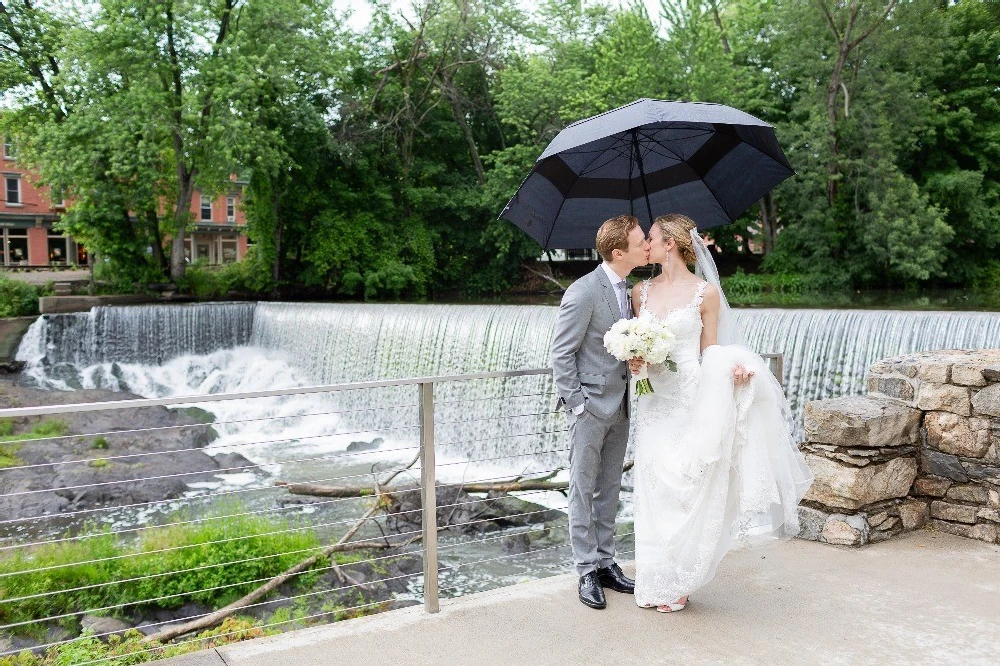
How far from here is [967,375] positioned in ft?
13.9

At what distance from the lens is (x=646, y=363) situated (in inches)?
128

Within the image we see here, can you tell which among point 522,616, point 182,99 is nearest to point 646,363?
point 522,616

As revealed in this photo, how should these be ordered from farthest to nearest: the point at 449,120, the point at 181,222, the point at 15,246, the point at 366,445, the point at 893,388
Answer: the point at 15,246, the point at 449,120, the point at 181,222, the point at 366,445, the point at 893,388

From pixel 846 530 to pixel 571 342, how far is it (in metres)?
1.92

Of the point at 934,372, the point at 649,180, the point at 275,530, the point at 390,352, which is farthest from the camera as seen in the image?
the point at 390,352

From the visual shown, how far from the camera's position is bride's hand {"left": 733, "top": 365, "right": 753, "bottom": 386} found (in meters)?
3.27

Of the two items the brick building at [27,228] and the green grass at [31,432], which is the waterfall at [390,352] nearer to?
the green grass at [31,432]

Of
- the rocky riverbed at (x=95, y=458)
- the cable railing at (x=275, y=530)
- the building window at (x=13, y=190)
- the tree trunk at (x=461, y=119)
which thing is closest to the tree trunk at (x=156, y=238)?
the rocky riverbed at (x=95, y=458)

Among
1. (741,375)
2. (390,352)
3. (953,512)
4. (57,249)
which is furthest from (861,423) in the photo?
(57,249)

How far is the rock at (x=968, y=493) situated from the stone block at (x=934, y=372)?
54 cm

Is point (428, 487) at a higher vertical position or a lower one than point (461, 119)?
lower

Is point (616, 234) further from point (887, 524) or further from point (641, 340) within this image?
point (887, 524)

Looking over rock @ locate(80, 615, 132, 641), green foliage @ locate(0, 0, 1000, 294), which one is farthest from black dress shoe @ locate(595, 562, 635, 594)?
green foliage @ locate(0, 0, 1000, 294)

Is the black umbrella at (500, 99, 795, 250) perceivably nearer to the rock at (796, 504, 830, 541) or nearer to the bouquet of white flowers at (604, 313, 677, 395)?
the bouquet of white flowers at (604, 313, 677, 395)
